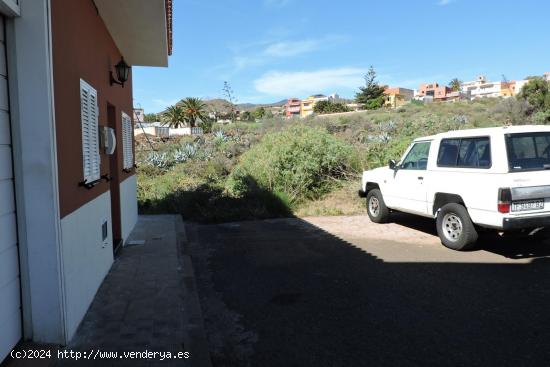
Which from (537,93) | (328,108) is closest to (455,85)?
(328,108)

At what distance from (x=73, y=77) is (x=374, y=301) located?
4113 mm

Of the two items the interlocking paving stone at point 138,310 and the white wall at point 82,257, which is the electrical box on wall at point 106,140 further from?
the interlocking paving stone at point 138,310

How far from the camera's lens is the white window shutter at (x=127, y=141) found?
9.14 metres

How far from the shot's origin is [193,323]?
4598 millimetres

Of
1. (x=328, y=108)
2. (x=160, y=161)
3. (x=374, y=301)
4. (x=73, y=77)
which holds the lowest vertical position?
(x=374, y=301)

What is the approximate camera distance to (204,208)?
11.8m

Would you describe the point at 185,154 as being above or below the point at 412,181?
above

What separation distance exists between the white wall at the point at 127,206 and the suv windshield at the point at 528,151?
21.4 ft

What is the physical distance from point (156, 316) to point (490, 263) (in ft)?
16.3

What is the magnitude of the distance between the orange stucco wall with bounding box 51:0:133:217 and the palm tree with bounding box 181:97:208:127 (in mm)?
59051

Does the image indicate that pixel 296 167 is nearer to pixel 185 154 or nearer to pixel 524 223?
pixel 524 223

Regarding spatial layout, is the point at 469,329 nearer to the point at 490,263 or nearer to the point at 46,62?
the point at 490,263

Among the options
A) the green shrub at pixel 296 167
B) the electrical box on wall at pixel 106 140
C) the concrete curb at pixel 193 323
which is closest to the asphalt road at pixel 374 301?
the concrete curb at pixel 193 323

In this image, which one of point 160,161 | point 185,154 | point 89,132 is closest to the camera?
point 89,132
